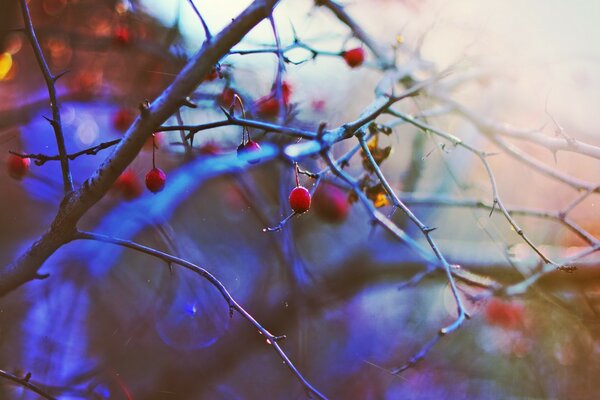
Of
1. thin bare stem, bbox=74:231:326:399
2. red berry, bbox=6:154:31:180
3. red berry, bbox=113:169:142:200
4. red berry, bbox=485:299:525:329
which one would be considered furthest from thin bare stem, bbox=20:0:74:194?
red berry, bbox=485:299:525:329

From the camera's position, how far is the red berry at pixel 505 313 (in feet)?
4.73

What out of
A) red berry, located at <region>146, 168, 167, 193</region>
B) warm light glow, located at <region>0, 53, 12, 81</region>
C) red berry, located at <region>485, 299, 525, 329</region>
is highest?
warm light glow, located at <region>0, 53, 12, 81</region>

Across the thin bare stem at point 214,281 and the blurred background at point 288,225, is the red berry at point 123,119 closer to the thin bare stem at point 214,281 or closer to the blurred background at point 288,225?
the blurred background at point 288,225

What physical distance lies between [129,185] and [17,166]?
0.92ft

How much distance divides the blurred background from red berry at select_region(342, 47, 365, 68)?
0.10 ft

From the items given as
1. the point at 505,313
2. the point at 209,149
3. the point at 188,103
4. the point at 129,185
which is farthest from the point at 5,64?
the point at 505,313

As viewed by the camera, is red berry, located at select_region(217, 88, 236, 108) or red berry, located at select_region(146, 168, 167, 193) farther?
red berry, located at select_region(217, 88, 236, 108)

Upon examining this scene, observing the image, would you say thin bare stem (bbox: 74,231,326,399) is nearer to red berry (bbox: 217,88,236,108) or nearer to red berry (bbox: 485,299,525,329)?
red berry (bbox: 217,88,236,108)

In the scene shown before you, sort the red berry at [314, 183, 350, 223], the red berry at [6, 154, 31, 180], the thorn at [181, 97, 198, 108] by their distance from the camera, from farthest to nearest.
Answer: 1. the red berry at [314, 183, 350, 223]
2. the red berry at [6, 154, 31, 180]
3. the thorn at [181, 97, 198, 108]

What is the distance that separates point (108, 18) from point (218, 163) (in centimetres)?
52

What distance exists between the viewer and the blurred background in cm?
116

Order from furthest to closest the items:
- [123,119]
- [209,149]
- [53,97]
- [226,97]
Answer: [209,149]
[123,119]
[226,97]
[53,97]

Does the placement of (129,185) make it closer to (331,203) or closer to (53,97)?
(53,97)

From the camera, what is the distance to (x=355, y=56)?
1.11 meters
